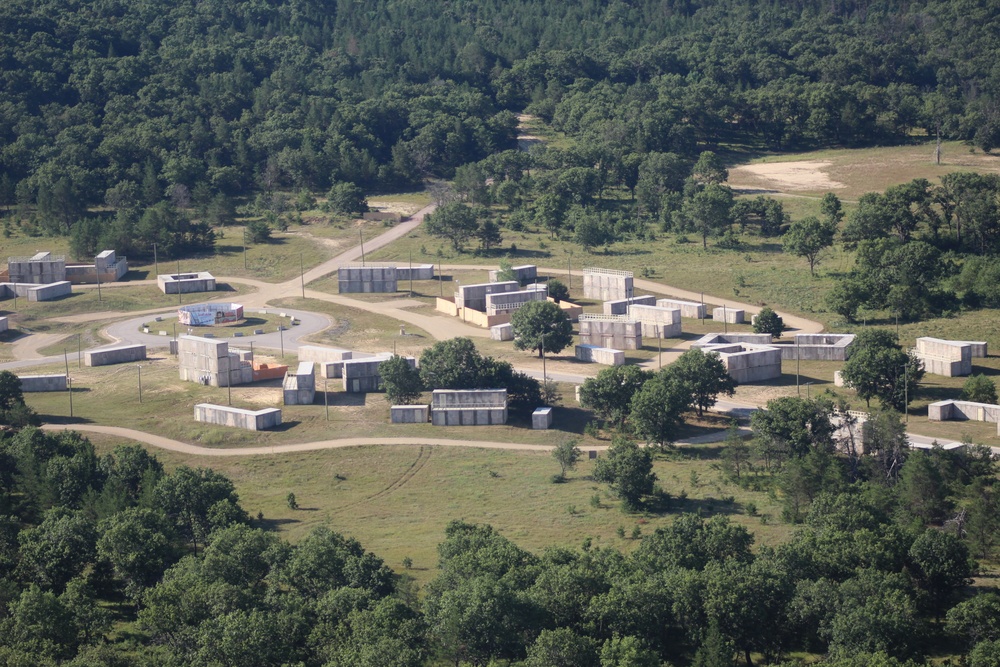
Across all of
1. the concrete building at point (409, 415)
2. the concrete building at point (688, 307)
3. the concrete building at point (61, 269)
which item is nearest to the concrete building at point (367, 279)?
the concrete building at point (61, 269)

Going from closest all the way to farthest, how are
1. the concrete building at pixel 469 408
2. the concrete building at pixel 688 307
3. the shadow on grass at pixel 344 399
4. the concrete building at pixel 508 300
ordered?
the concrete building at pixel 469 408
the shadow on grass at pixel 344 399
the concrete building at pixel 688 307
the concrete building at pixel 508 300

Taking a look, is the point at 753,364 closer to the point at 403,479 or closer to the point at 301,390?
the point at 403,479

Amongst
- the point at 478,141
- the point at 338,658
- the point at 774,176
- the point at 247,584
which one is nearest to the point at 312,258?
the point at 478,141

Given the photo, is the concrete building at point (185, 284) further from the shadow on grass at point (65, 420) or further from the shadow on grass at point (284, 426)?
the shadow on grass at point (284, 426)

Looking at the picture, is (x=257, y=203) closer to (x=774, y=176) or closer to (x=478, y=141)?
(x=478, y=141)

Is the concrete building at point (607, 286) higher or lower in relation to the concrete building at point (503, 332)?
higher

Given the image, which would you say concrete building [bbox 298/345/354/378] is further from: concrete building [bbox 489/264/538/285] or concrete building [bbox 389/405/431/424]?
concrete building [bbox 489/264/538/285]

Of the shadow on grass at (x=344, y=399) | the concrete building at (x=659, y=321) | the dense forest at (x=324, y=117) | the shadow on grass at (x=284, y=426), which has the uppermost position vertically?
the dense forest at (x=324, y=117)
